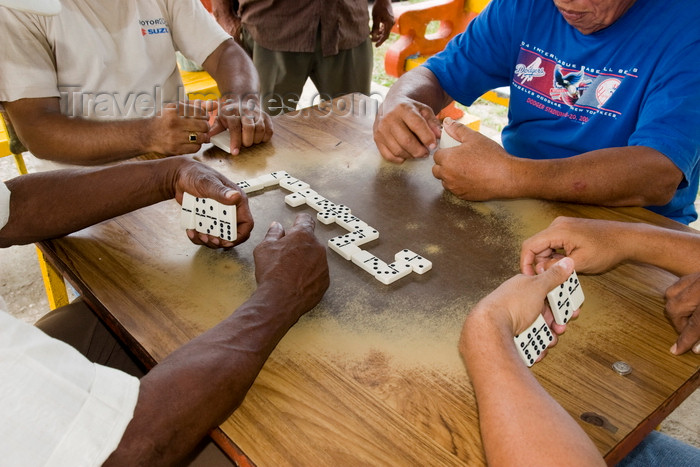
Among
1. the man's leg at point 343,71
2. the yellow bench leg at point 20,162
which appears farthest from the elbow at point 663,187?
the yellow bench leg at point 20,162

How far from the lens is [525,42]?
204 centimetres

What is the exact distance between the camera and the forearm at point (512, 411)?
862 mm

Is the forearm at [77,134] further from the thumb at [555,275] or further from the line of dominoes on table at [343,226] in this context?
the thumb at [555,275]

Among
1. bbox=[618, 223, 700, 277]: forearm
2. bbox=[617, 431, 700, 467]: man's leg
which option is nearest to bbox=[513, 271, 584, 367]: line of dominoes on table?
bbox=[618, 223, 700, 277]: forearm

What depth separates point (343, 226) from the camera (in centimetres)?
152

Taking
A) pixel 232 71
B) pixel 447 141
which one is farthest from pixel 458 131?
pixel 232 71

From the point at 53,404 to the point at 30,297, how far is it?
250 cm

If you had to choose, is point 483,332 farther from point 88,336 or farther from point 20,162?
point 20,162

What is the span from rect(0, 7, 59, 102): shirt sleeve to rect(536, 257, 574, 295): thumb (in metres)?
1.84

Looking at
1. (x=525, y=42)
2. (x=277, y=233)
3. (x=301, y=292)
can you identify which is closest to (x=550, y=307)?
(x=301, y=292)

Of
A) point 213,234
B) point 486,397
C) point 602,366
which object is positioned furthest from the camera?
point 213,234

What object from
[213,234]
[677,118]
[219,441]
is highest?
[677,118]

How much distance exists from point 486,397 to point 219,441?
491 millimetres

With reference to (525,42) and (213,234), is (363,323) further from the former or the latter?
(525,42)
